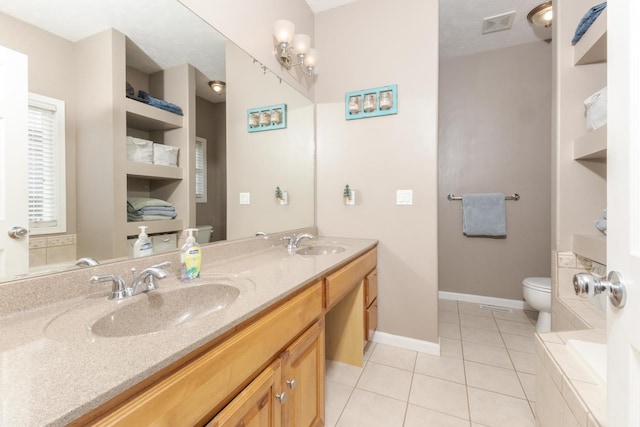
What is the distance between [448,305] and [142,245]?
2.82 m

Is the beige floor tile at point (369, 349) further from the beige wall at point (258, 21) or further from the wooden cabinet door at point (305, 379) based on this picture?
the beige wall at point (258, 21)

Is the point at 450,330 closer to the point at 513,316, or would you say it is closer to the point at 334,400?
the point at 513,316

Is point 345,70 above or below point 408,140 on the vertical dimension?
above

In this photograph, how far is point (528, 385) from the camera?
5.23ft

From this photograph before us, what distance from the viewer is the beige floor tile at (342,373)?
1648 mm

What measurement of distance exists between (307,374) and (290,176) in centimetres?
137

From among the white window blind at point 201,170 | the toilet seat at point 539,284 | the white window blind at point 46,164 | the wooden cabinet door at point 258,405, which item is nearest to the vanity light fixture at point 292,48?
the white window blind at point 201,170

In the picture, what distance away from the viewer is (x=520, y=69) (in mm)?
2691

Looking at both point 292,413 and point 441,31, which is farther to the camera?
point 441,31

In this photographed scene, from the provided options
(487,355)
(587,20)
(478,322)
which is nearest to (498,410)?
(487,355)

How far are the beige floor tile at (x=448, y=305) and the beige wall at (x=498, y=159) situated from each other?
0.13 meters

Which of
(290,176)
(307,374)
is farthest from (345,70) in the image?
(307,374)

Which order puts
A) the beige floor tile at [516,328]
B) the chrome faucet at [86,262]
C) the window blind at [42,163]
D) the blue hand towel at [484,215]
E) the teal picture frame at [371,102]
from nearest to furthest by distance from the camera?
1. the window blind at [42,163]
2. the chrome faucet at [86,262]
3. the teal picture frame at [371,102]
4. the beige floor tile at [516,328]
5. the blue hand towel at [484,215]

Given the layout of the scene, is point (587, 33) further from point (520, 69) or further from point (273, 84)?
point (273, 84)
